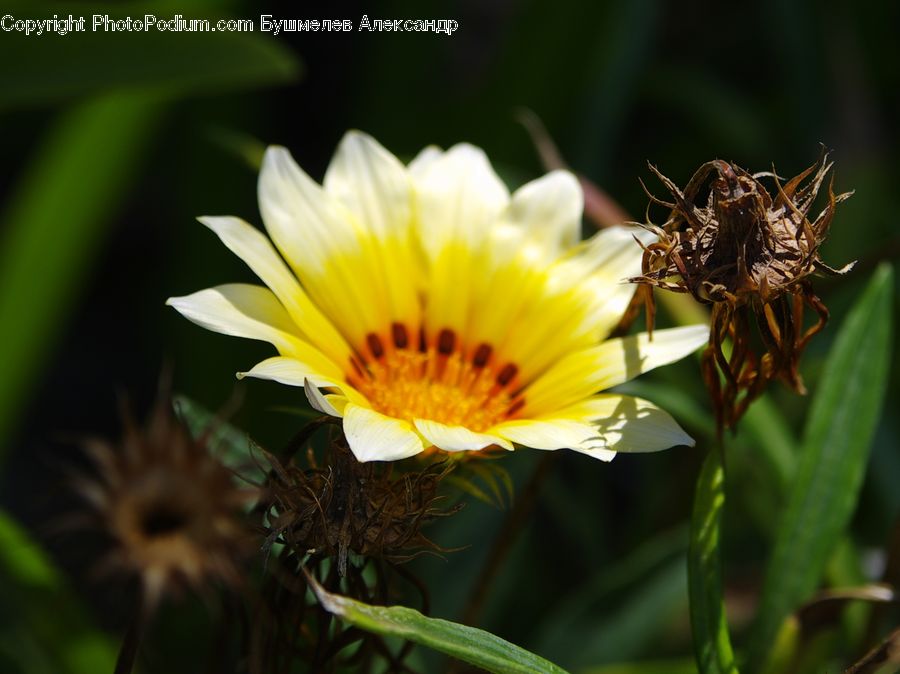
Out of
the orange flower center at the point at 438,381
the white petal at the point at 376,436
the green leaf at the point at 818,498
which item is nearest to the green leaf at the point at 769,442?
the green leaf at the point at 818,498

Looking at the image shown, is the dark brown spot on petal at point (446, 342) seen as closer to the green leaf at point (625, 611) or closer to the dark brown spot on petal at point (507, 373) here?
the dark brown spot on petal at point (507, 373)

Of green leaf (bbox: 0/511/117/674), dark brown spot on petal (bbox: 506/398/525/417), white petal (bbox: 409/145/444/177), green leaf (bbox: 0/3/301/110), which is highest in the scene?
green leaf (bbox: 0/3/301/110)

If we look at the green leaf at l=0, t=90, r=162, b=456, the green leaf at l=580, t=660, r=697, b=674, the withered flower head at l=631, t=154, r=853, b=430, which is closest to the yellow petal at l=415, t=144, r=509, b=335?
the withered flower head at l=631, t=154, r=853, b=430

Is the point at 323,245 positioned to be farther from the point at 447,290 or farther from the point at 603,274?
the point at 603,274

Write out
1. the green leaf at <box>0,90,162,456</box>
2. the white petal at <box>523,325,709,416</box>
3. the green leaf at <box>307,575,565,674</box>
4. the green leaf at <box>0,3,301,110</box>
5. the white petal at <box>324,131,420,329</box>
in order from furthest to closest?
1. the green leaf at <box>0,90,162,456</box>
2. the green leaf at <box>0,3,301,110</box>
3. the white petal at <box>324,131,420,329</box>
4. the white petal at <box>523,325,709,416</box>
5. the green leaf at <box>307,575,565,674</box>

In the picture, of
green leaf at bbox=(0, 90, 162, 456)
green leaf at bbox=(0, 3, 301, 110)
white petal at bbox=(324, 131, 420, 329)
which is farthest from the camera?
green leaf at bbox=(0, 90, 162, 456)

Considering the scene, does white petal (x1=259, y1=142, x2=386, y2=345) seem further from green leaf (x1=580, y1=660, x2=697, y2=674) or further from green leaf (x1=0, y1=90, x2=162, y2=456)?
green leaf (x1=0, y1=90, x2=162, y2=456)

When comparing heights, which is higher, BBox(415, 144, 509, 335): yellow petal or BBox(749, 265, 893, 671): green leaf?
BBox(415, 144, 509, 335): yellow petal
